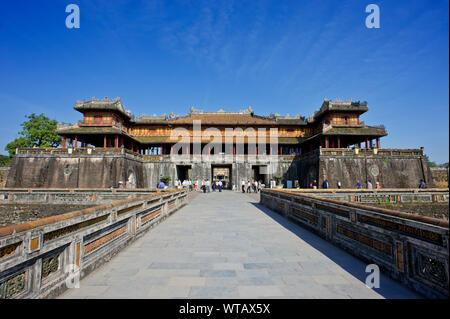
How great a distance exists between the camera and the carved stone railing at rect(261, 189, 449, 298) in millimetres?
2527

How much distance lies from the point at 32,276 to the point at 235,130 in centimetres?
2766

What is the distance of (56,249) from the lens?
9.00 ft

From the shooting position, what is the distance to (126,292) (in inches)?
109

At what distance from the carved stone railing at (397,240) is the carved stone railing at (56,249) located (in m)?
4.54

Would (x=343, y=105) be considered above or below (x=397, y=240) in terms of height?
above

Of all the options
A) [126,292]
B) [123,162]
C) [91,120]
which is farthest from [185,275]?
[91,120]

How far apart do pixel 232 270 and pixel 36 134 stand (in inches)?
1669

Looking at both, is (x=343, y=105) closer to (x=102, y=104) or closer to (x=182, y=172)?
(x=182, y=172)

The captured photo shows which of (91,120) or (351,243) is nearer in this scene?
(351,243)

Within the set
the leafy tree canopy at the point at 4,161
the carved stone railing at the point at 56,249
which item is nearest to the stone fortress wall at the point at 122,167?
the leafy tree canopy at the point at 4,161

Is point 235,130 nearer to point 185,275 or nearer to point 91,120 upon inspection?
point 91,120

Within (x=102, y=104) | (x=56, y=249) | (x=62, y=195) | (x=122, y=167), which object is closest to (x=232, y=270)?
(x=56, y=249)

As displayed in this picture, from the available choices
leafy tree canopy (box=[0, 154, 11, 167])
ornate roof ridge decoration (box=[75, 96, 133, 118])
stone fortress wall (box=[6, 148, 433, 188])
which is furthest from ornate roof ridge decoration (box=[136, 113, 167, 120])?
leafy tree canopy (box=[0, 154, 11, 167])

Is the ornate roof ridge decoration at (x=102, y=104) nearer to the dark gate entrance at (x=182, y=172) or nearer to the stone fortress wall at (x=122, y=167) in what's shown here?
the stone fortress wall at (x=122, y=167)
